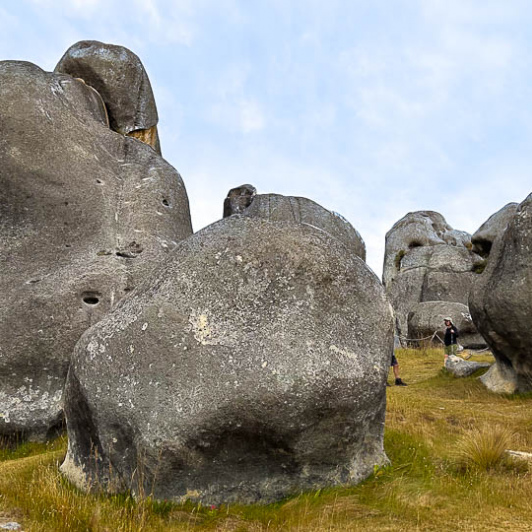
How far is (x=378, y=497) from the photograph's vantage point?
3.99 metres

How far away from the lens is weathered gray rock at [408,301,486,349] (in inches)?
745

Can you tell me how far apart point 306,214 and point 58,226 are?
616 centimetres

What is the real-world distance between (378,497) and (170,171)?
20.7 ft

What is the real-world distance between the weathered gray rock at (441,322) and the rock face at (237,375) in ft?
51.1

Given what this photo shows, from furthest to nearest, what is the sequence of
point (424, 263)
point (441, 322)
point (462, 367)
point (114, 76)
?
point (424, 263) → point (441, 322) → point (462, 367) → point (114, 76)

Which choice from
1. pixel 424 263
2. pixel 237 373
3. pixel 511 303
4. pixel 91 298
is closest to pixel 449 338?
pixel 511 303

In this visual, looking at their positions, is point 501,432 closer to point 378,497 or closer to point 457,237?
point 378,497

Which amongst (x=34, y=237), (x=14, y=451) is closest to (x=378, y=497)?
(x=14, y=451)

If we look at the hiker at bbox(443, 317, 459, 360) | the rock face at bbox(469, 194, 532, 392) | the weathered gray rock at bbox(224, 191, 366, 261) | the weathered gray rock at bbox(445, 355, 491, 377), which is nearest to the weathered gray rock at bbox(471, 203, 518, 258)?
the hiker at bbox(443, 317, 459, 360)

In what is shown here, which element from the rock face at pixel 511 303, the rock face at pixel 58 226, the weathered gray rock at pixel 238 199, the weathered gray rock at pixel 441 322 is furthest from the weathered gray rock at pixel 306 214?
the weathered gray rock at pixel 441 322

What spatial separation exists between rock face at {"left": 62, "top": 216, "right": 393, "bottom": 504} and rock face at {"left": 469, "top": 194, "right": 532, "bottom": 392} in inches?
212

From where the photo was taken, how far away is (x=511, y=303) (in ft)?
29.7

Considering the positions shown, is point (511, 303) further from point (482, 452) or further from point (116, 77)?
point (116, 77)

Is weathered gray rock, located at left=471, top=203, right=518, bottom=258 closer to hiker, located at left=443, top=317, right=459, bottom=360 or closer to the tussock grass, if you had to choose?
hiker, located at left=443, top=317, right=459, bottom=360
